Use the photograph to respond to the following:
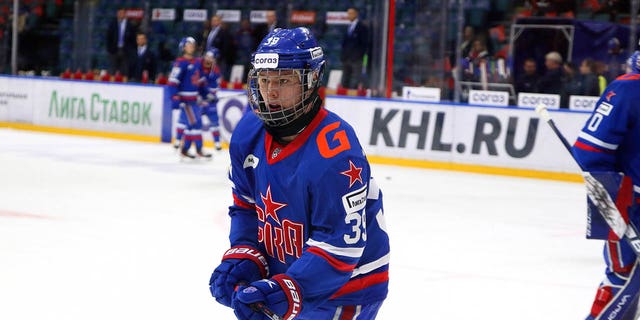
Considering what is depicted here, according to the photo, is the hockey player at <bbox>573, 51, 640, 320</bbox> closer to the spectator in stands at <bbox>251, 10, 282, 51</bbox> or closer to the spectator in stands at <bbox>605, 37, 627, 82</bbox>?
the spectator in stands at <bbox>605, 37, 627, 82</bbox>

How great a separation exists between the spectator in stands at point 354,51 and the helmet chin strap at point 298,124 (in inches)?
449

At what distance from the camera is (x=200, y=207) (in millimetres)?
8422

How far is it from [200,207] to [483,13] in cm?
622

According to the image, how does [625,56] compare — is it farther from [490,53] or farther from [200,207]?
[200,207]

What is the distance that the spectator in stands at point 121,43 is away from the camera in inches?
662

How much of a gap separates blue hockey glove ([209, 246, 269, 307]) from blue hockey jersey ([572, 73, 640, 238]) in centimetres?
129

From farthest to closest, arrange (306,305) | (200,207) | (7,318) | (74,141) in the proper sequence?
1. (74,141)
2. (200,207)
3. (7,318)
4. (306,305)

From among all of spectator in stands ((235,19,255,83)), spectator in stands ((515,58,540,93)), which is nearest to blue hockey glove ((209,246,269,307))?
spectator in stands ((515,58,540,93))

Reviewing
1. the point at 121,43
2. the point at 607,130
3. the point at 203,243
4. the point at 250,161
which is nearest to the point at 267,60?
the point at 250,161

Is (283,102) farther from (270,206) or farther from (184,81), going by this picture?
(184,81)

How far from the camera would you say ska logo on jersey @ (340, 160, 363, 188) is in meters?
2.40

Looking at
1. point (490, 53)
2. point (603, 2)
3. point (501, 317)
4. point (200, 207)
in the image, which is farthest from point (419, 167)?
point (501, 317)

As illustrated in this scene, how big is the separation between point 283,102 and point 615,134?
1.37 metres

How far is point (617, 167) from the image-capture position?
348 cm
